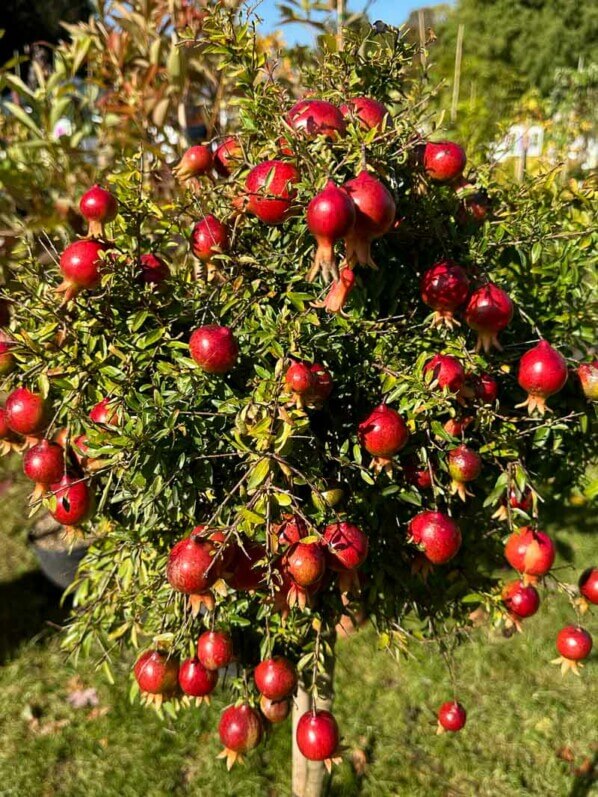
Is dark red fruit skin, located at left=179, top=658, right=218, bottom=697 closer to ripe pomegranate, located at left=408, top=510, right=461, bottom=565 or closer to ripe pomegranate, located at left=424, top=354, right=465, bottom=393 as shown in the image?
ripe pomegranate, located at left=408, top=510, right=461, bottom=565

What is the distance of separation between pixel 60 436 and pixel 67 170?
736 mm

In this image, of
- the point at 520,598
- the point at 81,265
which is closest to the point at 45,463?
the point at 81,265

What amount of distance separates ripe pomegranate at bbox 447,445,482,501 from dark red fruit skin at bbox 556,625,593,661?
63 cm

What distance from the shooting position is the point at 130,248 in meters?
1.41

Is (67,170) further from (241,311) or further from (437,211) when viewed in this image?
(437,211)

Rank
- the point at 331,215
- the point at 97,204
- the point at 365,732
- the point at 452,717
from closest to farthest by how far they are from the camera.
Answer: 1. the point at 331,215
2. the point at 97,204
3. the point at 452,717
4. the point at 365,732

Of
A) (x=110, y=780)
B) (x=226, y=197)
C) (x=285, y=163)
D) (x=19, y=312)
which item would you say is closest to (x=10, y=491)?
(x=110, y=780)

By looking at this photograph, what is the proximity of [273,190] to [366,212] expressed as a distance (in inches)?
8.8

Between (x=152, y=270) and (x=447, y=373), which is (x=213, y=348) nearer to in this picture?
(x=152, y=270)

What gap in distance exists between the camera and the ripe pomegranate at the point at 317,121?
113 centimetres

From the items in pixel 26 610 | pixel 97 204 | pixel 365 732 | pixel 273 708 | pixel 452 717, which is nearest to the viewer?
pixel 97 204

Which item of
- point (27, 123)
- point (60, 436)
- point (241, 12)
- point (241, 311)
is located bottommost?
point (60, 436)

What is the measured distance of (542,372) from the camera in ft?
4.21

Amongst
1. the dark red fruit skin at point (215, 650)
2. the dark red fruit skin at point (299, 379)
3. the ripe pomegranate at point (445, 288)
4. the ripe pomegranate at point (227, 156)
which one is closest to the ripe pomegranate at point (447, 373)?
the ripe pomegranate at point (445, 288)
